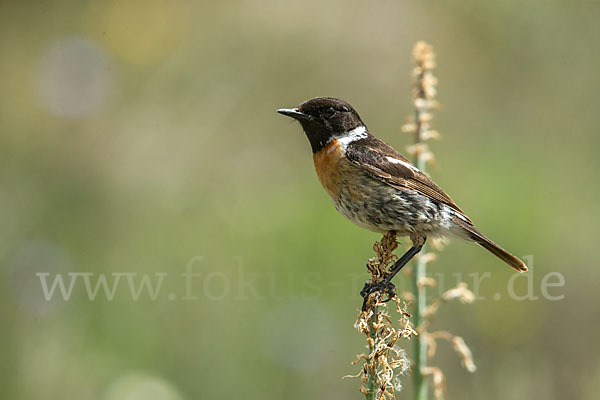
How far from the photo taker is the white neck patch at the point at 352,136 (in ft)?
13.8

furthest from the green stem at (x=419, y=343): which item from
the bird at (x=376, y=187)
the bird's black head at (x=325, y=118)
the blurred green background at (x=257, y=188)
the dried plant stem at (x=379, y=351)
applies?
the blurred green background at (x=257, y=188)

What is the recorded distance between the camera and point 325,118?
14.0 ft

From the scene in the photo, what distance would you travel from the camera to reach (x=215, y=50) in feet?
24.6

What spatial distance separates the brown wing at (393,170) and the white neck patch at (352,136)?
0.04m

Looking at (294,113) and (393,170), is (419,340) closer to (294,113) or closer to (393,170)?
(393,170)

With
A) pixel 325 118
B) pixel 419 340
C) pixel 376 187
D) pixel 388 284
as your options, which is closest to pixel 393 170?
pixel 376 187

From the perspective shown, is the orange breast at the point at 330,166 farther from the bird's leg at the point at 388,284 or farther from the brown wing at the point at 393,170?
the bird's leg at the point at 388,284

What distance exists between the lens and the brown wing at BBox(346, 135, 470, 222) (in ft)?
13.1

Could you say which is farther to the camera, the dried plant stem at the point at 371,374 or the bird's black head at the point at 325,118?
the bird's black head at the point at 325,118

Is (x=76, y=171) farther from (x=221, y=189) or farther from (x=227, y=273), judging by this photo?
(x=227, y=273)

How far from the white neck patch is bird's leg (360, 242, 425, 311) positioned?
0.82 meters

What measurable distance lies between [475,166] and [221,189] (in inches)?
97.3

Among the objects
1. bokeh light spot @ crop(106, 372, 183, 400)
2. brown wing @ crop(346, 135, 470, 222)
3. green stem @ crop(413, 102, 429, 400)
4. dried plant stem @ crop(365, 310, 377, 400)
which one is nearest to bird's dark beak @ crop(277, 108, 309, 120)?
brown wing @ crop(346, 135, 470, 222)

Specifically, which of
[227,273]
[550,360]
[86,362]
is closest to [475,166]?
[550,360]
